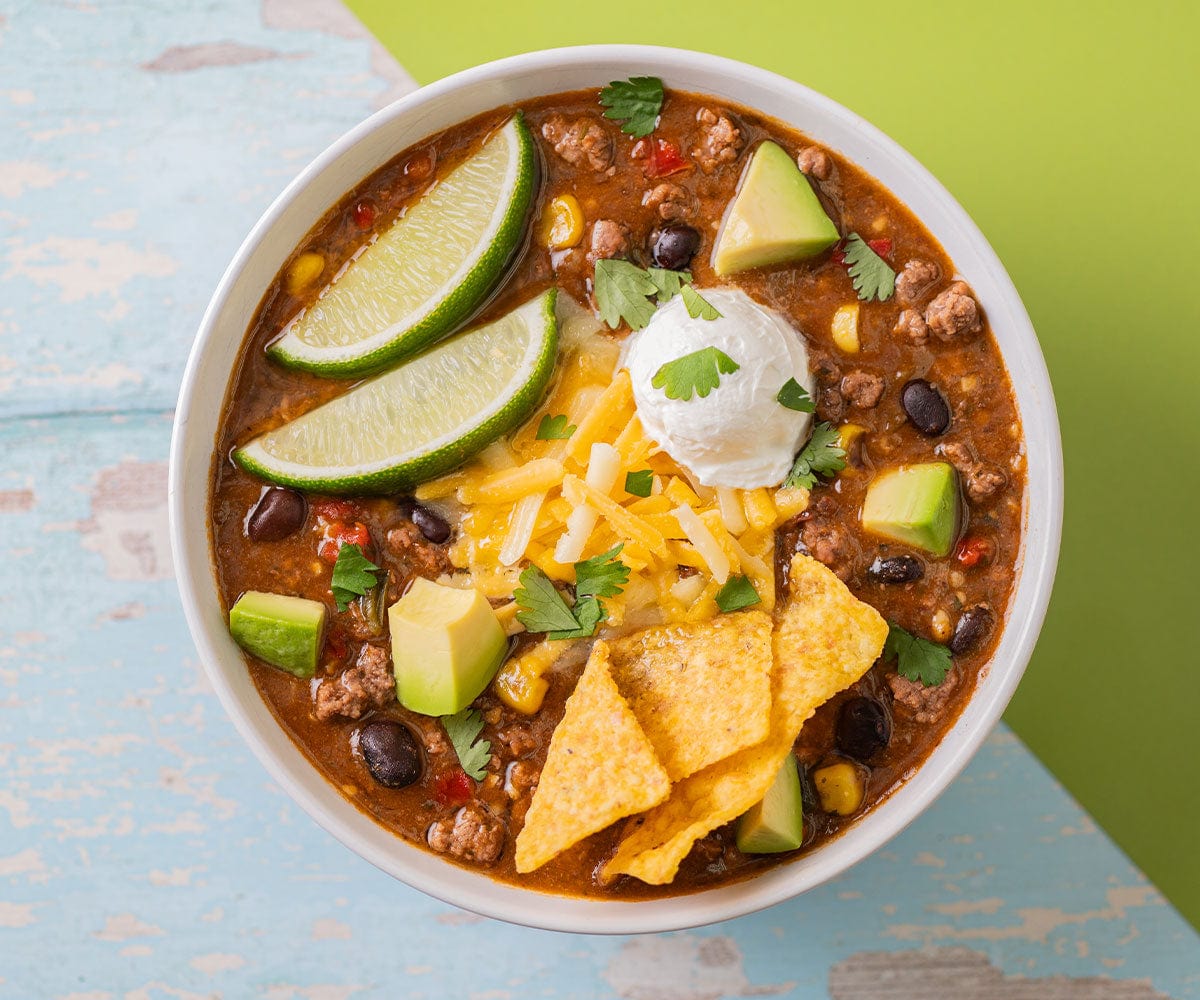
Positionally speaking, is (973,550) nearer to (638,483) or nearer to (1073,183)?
(638,483)

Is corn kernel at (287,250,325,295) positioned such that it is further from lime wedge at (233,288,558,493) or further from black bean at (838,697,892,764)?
black bean at (838,697,892,764)

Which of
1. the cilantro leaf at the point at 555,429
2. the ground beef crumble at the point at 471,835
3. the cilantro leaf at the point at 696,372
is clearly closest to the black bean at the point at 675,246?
the cilantro leaf at the point at 696,372

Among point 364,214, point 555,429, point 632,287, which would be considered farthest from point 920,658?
point 364,214

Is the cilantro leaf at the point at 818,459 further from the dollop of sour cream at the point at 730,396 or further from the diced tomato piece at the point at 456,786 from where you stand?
the diced tomato piece at the point at 456,786

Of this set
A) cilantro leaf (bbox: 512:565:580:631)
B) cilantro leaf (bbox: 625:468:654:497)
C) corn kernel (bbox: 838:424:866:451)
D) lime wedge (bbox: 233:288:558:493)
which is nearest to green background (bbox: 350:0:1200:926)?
corn kernel (bbox: 838:424:866:451)

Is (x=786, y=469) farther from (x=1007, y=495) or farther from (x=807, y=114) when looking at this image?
(x=807, y=114)

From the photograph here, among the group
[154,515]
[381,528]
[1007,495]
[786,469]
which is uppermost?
[1007,495]

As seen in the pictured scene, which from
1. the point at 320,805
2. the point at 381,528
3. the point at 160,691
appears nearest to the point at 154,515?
the point at 160,691
